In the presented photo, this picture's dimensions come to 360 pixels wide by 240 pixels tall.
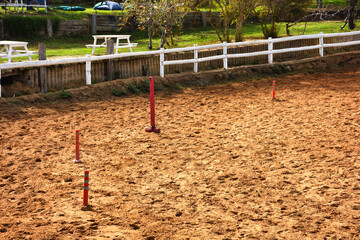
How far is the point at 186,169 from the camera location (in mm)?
9914

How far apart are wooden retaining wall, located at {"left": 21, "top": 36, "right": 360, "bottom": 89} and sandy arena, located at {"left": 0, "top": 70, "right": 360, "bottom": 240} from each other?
1169 millimetres

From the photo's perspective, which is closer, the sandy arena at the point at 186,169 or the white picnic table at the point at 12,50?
the sandy arena at the point at 186,169

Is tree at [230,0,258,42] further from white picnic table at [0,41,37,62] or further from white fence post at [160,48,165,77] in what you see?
white picnic table at [0,41,37,62]

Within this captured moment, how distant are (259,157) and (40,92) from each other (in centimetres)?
713

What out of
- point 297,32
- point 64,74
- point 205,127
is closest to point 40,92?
point 64,74

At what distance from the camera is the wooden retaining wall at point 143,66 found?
15172 millimetres

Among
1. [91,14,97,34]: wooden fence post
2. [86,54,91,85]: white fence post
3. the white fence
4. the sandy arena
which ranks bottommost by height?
the sandy arena

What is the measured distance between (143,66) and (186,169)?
7.96 metres

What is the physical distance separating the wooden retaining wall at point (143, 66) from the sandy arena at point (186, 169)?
1.17m

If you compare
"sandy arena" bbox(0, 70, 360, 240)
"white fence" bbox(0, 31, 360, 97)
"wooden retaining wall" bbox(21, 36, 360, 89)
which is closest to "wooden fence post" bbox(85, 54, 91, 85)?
"white fence" bbox(0, 31, 360, 97)

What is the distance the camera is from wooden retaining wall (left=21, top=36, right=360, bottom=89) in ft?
49.8

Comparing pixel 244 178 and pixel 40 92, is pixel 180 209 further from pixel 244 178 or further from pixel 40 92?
pixel 40 92

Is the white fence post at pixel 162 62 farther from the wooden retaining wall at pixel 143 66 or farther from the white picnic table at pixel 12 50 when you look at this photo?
the white picnic table at pixel 12 50

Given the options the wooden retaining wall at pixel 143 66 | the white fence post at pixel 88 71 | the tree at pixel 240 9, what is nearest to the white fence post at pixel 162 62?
the wooden retaining wall at pixel 143 66
